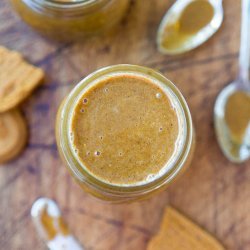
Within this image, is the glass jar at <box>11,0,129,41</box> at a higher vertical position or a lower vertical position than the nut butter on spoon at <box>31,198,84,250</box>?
higher

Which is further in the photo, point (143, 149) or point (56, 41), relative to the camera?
point (56, 41)

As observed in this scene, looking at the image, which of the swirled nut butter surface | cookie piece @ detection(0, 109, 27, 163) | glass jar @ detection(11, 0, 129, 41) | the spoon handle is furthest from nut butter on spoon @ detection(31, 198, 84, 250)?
the spoon handle

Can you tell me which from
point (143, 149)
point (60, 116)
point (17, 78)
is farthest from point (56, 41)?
point (143, 149)

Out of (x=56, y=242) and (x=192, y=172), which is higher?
(x=192, y=172)

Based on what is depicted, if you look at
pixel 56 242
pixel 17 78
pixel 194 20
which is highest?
pixel 194 20

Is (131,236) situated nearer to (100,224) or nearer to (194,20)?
(100,224)

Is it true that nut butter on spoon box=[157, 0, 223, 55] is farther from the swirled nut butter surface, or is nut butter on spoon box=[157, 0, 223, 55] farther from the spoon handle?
the swirled nut butter surface
